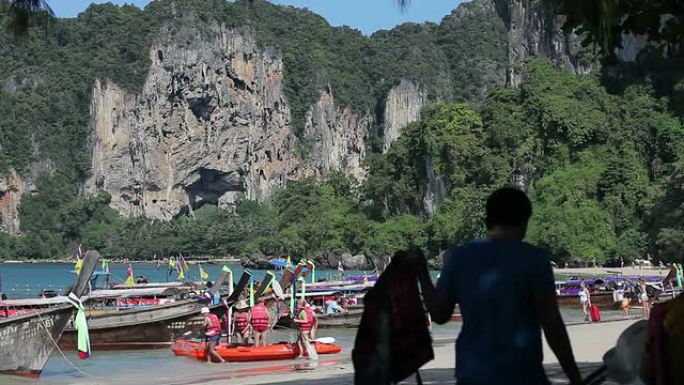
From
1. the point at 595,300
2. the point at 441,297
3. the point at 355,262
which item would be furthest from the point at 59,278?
the point at 441,297

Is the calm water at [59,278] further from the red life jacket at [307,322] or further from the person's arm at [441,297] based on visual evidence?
the person's arm at [441,297]

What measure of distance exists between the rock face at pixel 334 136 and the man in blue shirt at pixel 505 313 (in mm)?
180261

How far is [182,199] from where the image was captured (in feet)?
548

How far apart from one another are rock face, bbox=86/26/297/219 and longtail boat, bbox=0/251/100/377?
14558cm

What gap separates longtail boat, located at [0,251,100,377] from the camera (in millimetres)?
19438

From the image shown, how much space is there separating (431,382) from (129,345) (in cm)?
1616

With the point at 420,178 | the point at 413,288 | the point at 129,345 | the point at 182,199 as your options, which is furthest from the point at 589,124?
the point at 182,199

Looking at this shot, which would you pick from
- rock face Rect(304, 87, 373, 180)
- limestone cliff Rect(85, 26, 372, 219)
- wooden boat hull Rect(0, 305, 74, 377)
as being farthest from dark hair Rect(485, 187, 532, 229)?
rock face Rect(304, 87, 373, 180)

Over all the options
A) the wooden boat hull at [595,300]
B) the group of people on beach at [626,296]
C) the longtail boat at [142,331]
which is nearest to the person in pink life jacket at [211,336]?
the longtail boat at [142,331]

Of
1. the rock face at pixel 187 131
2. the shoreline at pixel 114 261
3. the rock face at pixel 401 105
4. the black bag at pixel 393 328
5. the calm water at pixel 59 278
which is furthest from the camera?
the rock face at pixel 401 105

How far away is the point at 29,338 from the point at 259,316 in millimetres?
3911

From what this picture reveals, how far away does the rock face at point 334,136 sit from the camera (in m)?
189

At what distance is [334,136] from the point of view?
192 meters

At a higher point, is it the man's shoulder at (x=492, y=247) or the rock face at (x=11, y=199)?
the rock face at (x=11, y=199)
